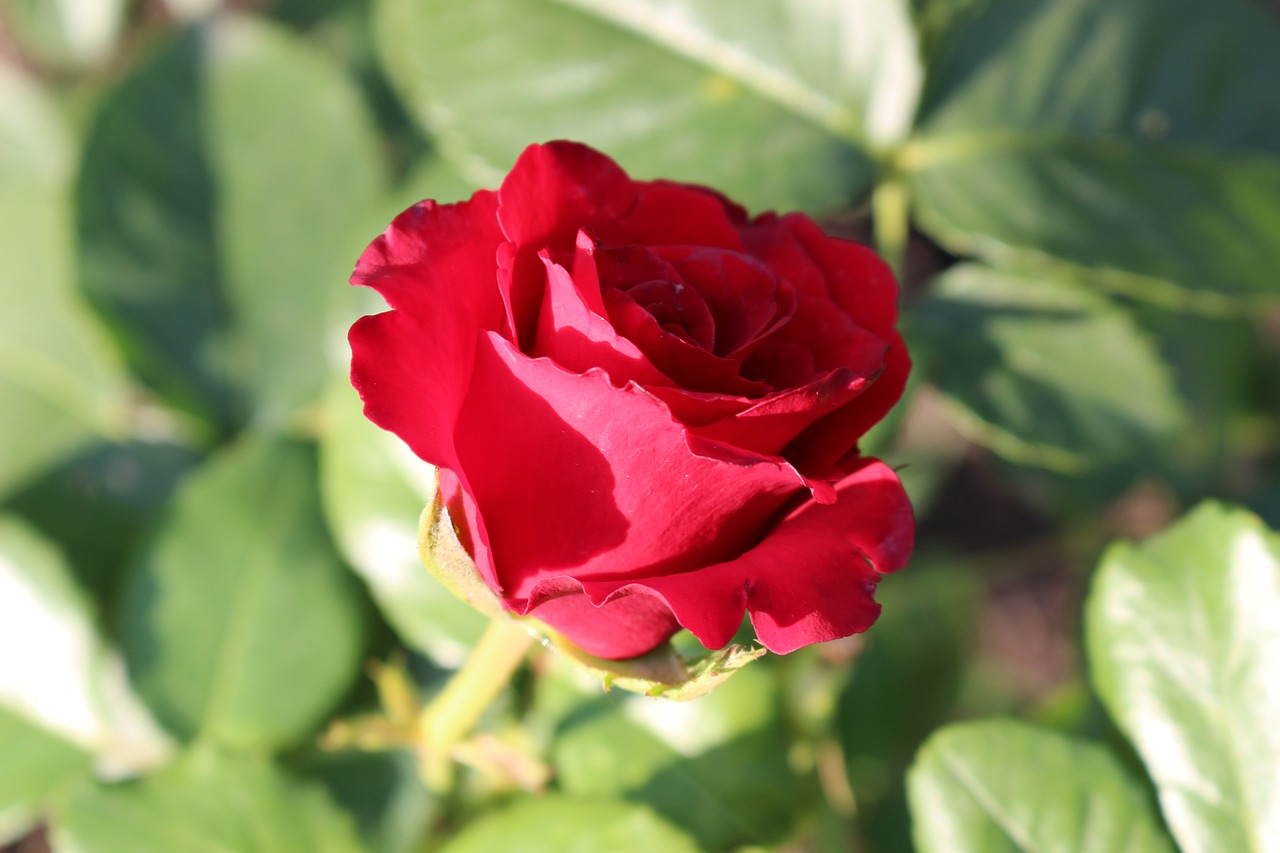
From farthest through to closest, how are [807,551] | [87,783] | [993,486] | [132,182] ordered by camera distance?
[993,486] < [132,182] < [87,783] < [807,551]

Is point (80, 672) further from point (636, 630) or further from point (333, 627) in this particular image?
point (636, 630)

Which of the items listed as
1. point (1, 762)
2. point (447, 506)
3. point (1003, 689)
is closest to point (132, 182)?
point (1, 762)

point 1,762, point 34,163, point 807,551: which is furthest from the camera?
point 34,163

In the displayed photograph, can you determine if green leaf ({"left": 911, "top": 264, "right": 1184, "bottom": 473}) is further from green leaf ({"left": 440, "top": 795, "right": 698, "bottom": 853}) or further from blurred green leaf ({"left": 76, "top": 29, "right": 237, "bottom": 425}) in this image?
blurred green leaf ({"left": 76, "top": 29, "right": 237, "bottom": 425})

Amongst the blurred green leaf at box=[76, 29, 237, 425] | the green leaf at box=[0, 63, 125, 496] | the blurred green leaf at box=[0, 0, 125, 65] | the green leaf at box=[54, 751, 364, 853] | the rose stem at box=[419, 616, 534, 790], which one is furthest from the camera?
the blurred green leaf at box=[0, 0, 125, 65]

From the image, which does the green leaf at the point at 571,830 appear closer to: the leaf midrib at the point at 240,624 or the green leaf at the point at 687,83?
the leaf midrib at the point at 240,624

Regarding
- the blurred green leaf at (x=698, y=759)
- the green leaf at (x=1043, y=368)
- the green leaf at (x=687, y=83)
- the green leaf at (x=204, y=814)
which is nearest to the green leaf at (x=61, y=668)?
the green leaf at (x=204, y=814)

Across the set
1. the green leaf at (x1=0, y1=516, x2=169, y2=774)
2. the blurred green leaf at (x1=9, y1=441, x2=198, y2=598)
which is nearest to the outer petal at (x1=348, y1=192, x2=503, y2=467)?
the green leaf at (x1=0, y1=516, x2=169, y2=774)
